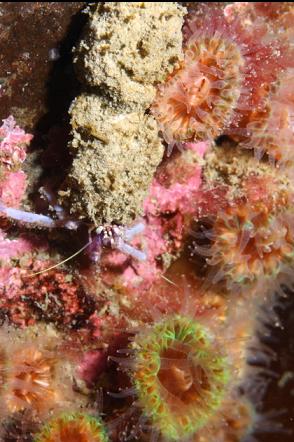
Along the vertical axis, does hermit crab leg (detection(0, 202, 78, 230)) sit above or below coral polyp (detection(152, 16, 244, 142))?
below

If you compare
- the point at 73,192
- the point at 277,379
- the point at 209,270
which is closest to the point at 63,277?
the point at 73,192

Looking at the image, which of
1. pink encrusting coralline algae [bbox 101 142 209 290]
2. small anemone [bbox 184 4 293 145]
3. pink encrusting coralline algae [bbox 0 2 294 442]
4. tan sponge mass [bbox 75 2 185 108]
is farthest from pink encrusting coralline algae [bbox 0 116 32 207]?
small anemone [bbox 184 4 293 145]

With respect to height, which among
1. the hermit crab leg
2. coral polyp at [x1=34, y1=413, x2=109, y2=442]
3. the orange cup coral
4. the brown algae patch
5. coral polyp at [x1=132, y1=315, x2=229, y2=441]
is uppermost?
the brown algae patch

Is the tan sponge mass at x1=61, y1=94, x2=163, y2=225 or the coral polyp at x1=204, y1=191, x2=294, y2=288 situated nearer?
the tan sponge mass at x1=61, y1=94, x2=163, y2=225

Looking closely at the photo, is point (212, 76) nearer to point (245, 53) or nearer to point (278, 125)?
point (245, 53)

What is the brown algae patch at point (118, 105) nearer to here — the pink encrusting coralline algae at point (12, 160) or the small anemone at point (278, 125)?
the pink encrusting coralline algae at point (12, 160)

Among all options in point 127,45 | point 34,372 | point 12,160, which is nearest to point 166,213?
point 12,160

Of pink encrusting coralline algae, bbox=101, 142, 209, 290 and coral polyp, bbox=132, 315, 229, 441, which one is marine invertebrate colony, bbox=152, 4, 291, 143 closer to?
pink encrusting coralline algae, bbox=101, 142, 209, 290

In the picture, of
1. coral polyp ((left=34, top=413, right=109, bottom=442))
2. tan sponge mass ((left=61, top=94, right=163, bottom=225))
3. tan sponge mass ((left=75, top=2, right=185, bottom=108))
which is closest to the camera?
tan sponge mass ((left=75, top=2, right=185, bottom=108))
